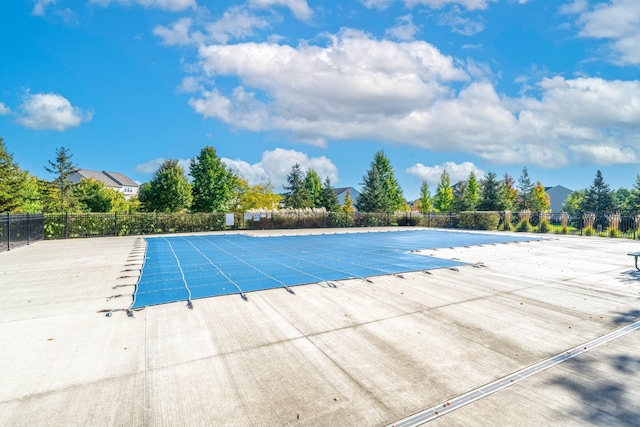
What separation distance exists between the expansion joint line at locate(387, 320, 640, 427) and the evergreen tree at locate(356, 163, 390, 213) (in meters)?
31.3

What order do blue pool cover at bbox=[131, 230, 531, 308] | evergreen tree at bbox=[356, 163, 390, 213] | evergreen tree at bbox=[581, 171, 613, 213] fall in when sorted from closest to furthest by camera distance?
blue pool cover at bbox=[131, 230, 531, 308]
evergreen tree at bbox=[581, 171, 613, 213]
evergreen tree at bbox=[356, 163, 390, 213]

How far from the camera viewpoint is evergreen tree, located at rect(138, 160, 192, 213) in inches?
1088

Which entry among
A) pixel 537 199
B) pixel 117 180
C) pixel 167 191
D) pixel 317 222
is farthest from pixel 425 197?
pixel 117 180

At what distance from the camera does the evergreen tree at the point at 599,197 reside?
109ft

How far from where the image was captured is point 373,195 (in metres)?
35.3

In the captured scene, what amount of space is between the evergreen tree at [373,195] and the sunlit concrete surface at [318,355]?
28.6 metres

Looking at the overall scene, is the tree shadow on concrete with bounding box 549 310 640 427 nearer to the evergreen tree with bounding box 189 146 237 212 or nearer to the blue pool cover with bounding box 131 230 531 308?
the blue pool cover with bounding box 131 230 531 308

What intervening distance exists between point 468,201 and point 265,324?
35.8m

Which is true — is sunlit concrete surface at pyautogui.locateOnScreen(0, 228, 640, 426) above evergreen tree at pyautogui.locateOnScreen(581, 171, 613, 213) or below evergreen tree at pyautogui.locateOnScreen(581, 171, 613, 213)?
below

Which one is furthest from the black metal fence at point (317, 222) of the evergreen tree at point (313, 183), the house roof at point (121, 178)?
the house roof at point (121, 178)

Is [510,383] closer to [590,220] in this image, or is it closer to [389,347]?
[389,347]

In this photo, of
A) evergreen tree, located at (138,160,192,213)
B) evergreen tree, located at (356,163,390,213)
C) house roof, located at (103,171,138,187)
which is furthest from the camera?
house roof, located at (103,171,138,187)

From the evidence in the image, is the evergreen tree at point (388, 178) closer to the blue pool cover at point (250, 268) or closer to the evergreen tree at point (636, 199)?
the evergreen tree at point (636, 199)

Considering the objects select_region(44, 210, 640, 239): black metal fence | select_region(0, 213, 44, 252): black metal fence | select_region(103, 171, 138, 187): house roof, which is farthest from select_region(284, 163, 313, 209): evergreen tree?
select_region(103, 171, 138, 187): house roof
